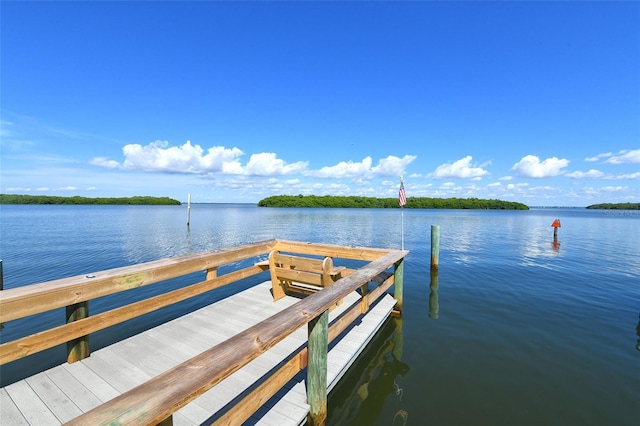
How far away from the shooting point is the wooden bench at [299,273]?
4887mm

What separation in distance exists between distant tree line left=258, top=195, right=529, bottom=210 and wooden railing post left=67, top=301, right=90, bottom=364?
320 ft

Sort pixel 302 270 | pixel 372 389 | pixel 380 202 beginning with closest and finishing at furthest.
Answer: pixel 372 389 < pixel 302 270 < pixel 380 202

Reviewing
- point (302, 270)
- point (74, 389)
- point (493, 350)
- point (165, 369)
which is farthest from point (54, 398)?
point (493, 350)

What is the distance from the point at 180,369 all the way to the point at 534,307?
28.1ft

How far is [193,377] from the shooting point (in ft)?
5.59

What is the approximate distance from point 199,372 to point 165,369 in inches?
89.2

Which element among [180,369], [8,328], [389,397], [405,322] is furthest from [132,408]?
[8,328]

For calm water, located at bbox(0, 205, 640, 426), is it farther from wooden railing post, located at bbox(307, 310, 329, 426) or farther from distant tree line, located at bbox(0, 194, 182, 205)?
distant tree line, located at bbox(0, 194, 182, 205)

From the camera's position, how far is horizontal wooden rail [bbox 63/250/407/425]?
1.34m

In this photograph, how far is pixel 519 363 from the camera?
477 centimetres

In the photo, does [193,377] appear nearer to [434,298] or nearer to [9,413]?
[9,413]

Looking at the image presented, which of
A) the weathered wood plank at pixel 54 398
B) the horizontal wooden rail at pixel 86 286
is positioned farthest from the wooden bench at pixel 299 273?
the weathered wood plank at pixel 54 398

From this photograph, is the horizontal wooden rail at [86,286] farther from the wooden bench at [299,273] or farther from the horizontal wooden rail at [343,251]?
the horizontal wooden rail at [343,251]

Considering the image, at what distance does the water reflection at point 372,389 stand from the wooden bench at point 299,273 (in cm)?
147
